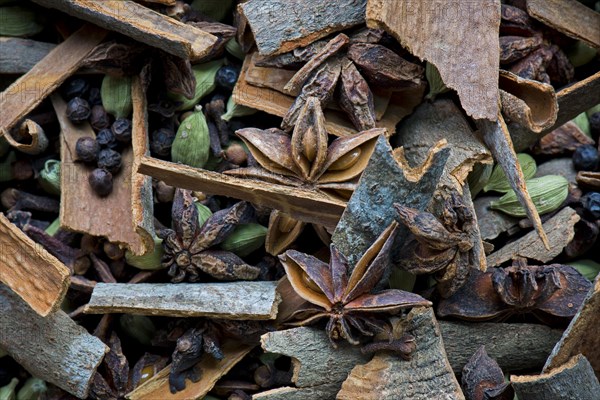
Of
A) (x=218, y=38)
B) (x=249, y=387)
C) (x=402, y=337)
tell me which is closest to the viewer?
(x=402, y=337)

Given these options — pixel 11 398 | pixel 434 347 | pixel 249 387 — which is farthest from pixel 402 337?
pixel 11 398

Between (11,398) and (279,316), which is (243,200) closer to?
(279,316)

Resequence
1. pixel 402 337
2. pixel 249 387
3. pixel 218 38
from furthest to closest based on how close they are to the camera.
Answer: pixel 218 38 → pixel 249 387 → pixel 402 337

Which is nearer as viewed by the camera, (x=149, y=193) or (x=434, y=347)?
(x=434, y=347)

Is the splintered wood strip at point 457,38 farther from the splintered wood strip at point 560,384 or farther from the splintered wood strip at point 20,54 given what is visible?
the splintered wood strip at point 20,54

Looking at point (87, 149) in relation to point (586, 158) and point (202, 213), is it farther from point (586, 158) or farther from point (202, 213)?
point (586, 158)

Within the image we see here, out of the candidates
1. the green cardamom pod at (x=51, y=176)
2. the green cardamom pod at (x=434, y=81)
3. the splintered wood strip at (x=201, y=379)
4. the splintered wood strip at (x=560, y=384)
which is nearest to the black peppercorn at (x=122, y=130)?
the green cardamom pod at (x=51, y=176)

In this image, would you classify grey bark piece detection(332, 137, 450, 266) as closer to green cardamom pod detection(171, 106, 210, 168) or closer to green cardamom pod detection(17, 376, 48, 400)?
green cardamom pod detection(171, 106, 210, 168)

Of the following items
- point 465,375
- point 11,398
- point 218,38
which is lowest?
point 11,398
